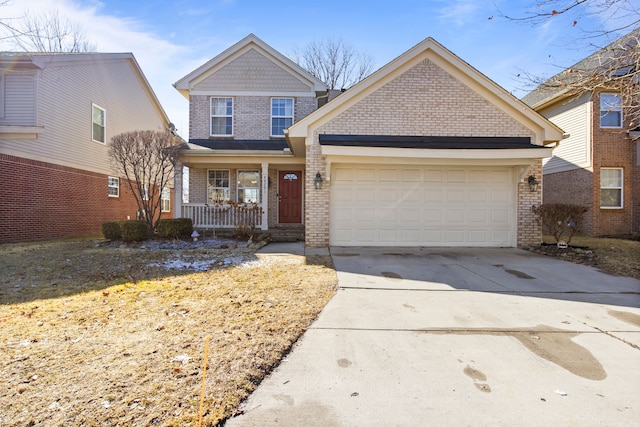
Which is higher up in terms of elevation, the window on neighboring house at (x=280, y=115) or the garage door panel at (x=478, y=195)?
the window on neighboring house at (x=280, y=115)

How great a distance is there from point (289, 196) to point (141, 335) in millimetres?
10406

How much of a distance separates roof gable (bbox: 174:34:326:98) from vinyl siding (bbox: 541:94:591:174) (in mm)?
10444

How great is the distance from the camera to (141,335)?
3.57 metres

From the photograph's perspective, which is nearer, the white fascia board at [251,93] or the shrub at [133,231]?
the shrub at [133,231]

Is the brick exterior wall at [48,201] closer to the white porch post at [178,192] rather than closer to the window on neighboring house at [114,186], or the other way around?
the window on neighboring house at [114,186]

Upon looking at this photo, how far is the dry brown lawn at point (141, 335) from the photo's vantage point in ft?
7.79

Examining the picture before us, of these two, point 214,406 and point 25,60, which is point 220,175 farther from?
point 214,406

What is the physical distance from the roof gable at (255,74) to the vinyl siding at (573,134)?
1044cm

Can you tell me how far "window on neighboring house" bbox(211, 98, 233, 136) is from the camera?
14422 millimetres

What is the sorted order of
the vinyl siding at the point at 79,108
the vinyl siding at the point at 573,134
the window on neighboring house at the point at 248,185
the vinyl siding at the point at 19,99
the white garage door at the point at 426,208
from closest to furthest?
1. the white garage door at the point at 426,208
2. the vinyl siding at the point at 19,99
3. the vinyl siding at the point at 79,108
4. the vinyl siding at the point at 573,134
5. the window on neighboring house at the point at 248,185

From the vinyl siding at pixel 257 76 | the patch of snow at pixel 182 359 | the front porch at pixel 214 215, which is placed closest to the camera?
the patch of snow at pixel 182 359

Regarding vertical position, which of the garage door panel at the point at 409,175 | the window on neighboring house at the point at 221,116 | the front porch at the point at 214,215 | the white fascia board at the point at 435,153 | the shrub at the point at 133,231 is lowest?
the shrub at the point at 133,231

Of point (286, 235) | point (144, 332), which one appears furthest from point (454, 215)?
point (144, 332)

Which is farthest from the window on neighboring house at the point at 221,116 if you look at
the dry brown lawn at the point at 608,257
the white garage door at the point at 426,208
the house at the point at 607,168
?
the house at the point at 607,168
